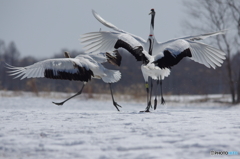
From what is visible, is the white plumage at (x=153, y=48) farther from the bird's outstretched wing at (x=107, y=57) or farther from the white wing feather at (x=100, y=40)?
the bird's outstretched wing at (x=107, y=57)

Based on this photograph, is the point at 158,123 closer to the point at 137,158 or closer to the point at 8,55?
the point at 137,158

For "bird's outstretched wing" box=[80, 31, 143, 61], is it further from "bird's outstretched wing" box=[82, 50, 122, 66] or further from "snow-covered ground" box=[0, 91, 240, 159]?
"snow-covered ground" box=[0, 91, 240, 159]

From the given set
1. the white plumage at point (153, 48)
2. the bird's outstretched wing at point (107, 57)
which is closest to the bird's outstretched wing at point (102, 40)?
the white plumage at point (153, 48)

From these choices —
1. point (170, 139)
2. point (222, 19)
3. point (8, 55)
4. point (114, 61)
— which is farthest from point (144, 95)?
point (8, 55)

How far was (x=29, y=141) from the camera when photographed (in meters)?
4.63

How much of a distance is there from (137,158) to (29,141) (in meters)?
1.51

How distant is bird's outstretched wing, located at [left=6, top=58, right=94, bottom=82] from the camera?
782 centimetres

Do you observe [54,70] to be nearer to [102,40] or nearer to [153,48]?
[102,40]

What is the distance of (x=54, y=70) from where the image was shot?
7855 millimetres

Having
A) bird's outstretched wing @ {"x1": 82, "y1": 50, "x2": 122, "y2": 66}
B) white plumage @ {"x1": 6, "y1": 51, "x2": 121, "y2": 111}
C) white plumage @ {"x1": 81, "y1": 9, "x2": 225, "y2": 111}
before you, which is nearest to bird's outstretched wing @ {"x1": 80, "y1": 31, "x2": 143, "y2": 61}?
white plumage @ {"x1": 81, "y1": 9, "x2": 225, "y2": 111}

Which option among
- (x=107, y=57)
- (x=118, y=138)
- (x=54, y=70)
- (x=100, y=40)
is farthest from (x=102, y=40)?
(x=118, y=138)

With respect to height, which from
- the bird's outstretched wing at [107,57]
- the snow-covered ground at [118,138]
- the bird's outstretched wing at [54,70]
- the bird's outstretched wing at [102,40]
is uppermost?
the bird's outstretched wing at [102,40]

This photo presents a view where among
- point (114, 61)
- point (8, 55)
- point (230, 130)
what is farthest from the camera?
point (8, 55)

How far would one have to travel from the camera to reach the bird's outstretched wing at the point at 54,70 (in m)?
7.82
